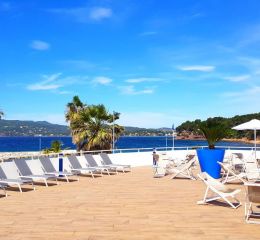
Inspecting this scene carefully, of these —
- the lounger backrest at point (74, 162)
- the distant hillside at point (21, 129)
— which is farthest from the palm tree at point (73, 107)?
the distant hillside at point (21, 129)

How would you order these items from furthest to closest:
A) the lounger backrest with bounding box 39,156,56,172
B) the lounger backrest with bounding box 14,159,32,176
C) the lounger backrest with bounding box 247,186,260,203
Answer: the lounger backrest with bounding box 39,156,56,172 → the lounger backrest with bounding box 14,159,32,176 → the lounger backrest with bounding box 247,186,260,203

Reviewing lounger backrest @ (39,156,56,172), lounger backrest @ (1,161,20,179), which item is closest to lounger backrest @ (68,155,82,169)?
lounger backrest @ (39,156,56,172)

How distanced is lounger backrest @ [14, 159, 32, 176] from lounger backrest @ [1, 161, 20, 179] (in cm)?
11

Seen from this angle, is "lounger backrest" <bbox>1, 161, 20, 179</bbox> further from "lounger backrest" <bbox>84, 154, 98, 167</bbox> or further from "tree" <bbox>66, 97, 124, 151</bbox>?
"tree" <bbox>66, 97, 124, 151</bbox>

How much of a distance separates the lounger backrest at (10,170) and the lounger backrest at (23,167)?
0.37 ft

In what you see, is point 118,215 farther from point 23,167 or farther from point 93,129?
point 93,129

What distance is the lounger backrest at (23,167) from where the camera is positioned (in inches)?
422

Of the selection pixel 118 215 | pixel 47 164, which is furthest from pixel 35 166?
pixel 118 215

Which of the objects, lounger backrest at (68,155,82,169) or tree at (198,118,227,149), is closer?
lounger backrest at (68,155,82,169)

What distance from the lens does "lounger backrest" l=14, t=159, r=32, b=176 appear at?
10711 millimetres

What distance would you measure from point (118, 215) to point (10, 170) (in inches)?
189

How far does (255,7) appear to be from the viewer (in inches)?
678

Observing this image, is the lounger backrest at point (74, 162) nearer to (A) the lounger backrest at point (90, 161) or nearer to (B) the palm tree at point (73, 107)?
(A) the lounger backrest at point (90, 161)

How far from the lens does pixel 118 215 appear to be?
269 inches
